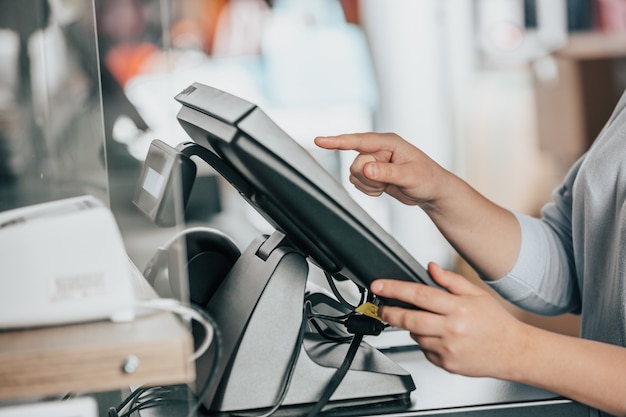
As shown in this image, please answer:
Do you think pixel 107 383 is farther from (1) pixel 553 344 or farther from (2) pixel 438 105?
(2) pixel 438 105

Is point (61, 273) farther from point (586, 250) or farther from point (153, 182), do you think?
point (586, 250)

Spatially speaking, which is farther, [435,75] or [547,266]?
[435,75]

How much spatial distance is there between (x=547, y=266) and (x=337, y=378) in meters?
0.45

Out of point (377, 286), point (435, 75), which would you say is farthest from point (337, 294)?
point (435, 75)

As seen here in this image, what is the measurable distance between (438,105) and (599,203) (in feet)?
9.47

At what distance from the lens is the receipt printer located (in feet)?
1.97

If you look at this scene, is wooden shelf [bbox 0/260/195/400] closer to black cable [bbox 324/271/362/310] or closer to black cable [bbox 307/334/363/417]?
black cable [bbox 307/334/363/417]

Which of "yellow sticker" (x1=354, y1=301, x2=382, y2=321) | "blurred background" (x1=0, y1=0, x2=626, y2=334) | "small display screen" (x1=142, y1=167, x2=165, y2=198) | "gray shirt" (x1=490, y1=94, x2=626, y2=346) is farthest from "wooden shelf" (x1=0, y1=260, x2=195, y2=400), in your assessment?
"blurred background" (x1=0, y1=0, x2=626, y2=334)

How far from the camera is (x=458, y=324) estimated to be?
0.72 m

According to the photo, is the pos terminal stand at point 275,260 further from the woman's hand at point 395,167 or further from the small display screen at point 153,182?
the woman's hand at point 395,167

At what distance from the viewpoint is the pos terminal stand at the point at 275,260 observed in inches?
26.1

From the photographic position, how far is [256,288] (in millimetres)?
779

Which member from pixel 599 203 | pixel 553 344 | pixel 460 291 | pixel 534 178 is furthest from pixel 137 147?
pixel 534 178

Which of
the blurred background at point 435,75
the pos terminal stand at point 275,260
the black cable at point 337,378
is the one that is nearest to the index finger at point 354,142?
the pos terminal stand at point 275,260
